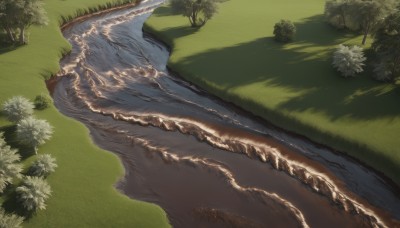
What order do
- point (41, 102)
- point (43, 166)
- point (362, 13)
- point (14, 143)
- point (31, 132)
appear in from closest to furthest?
point (43, 166) < point (31, 132) < point (14, 143) < point (41, 102) < point (362, 13)

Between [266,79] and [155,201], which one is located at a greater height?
[266,79]

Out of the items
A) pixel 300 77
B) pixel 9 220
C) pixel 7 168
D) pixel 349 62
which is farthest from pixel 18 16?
pixel 349 62

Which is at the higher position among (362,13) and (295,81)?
(362,13)

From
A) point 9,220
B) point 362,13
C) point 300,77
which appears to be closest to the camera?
point 9,220

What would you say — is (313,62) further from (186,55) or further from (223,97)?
(186,55)

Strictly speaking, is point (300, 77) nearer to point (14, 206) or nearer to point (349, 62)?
point (349, 62)

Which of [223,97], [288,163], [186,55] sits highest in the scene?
[186,55]

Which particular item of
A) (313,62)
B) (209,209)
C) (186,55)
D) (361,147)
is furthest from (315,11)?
(209,209)

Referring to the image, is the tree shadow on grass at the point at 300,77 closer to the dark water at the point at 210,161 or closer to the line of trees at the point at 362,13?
the line of trees at the point at 362,13

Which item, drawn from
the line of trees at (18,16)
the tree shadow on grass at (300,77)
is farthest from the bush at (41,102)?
the tree shadow on grass at (300,77)
